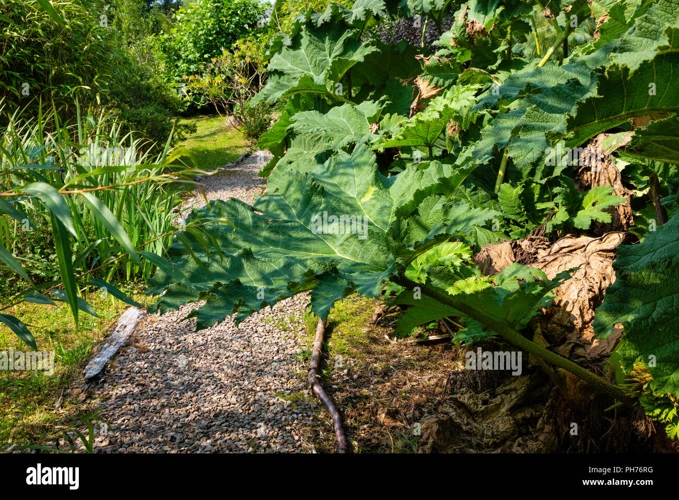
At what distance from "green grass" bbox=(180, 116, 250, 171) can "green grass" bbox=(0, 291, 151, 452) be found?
4.57m

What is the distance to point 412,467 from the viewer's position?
1.84 meters

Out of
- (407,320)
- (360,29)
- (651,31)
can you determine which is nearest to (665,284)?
(651,31)

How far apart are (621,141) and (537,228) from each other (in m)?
0.58

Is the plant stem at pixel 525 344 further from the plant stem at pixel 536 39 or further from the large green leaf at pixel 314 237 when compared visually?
the plant stem at pixel 536 39

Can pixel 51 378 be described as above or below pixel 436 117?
below

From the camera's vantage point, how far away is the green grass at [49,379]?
2541mm

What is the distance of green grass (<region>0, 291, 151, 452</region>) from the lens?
2.54 m

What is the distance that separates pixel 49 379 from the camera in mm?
2947

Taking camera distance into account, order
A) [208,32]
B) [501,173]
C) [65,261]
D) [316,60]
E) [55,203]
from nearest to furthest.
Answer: [55,203], [65,261], [501,173], [316,60], [208,32]

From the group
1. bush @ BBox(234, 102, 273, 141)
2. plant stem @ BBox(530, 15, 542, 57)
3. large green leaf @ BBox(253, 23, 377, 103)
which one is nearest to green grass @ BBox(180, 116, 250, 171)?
bush @ BBox(234, 102, 273, 141)

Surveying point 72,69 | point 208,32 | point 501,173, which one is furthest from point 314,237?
point 208,32

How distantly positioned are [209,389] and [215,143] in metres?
7.75

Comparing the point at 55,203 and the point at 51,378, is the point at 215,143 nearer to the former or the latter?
the point at 51,378

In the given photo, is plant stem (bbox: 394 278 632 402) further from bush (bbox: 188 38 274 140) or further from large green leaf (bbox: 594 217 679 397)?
bush (bbox: 188 38 274 140)
